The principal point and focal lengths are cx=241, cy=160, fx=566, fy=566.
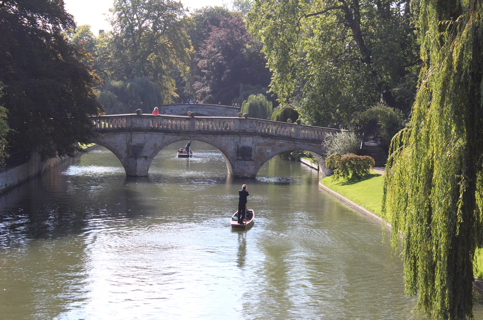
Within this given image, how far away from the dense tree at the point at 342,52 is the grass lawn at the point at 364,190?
725cm

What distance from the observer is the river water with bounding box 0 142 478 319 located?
40.6 ft

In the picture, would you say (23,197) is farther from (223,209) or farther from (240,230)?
(240,230)

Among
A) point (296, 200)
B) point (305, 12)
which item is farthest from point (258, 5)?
point (296, 200)

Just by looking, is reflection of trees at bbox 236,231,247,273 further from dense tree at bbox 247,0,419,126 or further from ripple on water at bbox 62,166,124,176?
ripple on water at bbox 62,166,124,176

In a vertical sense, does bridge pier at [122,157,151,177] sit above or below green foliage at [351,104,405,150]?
below

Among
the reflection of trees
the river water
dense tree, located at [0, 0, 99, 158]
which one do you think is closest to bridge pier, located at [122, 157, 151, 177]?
dense tree, located at [0, 0, 99, 158]

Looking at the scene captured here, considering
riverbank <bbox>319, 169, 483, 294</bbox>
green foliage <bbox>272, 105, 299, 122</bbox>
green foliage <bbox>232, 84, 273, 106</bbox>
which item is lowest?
riverbank <bbox>319, 169, 483, 294</bbox>

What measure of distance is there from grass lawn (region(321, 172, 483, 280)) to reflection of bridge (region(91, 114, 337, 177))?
3824 mm

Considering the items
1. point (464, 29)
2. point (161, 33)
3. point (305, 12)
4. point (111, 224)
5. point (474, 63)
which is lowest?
point (111, 224)

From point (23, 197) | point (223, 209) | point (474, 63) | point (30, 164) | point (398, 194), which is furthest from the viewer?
point (30, 164)

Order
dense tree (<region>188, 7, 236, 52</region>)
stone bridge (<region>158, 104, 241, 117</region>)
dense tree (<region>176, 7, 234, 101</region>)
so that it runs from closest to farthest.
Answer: stone bridge (<region>158, 104, 241, 117</region>), dense tree (<region>176, 7, 234, 101</region>), dense tree (<region>188, 7, 236, 52</region>)

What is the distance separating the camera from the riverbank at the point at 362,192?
23.8m

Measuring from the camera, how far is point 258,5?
38.2 meters

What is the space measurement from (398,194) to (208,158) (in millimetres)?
37406
